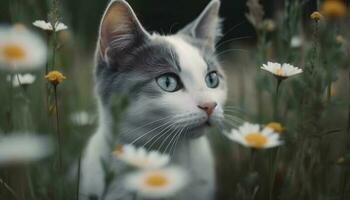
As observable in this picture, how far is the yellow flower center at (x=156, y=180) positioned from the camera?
3.03 feet

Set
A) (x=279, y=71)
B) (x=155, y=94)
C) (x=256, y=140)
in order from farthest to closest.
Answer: (x=155, y=94) → (x=279, y=71) → (x=256, y=140)

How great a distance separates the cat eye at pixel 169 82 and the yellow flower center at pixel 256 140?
1.79ft

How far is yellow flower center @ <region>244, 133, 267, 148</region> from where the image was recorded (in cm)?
104

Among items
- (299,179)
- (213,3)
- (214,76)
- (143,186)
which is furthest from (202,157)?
(143,186)

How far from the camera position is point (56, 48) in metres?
→ 1.38

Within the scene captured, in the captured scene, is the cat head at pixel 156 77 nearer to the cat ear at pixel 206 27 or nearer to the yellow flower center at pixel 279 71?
the cat ear at pixel 206 27

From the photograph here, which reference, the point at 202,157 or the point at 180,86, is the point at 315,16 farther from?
the point at 202,157

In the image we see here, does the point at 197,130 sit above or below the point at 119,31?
below

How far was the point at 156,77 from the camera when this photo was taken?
167cm

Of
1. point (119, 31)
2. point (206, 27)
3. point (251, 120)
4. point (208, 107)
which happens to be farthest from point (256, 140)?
point (251, 120)

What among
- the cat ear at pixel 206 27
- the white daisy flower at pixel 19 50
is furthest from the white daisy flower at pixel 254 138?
the cat ear at pixel 206 27

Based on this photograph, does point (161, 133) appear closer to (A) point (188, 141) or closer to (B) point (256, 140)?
(A) point (188, 141)

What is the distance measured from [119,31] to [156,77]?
0.59 ft

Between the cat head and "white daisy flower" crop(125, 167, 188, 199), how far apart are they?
0.52m
